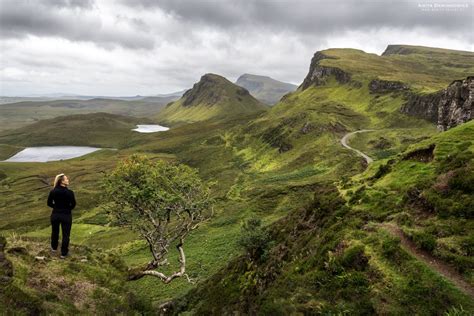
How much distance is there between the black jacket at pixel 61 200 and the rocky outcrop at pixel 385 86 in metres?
169

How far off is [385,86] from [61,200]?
181 metres

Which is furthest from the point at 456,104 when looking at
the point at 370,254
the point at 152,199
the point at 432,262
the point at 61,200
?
the point at 61,200

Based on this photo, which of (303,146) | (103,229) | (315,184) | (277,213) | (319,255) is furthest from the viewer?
(303,146)

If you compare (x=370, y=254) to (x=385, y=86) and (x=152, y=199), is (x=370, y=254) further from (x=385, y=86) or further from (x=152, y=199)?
(x=385, y=86)

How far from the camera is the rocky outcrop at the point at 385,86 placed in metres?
164

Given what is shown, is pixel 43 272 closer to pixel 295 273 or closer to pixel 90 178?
pixel 295 273

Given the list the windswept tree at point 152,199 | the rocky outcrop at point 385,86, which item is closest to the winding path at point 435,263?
the windswept tree at point 152,199

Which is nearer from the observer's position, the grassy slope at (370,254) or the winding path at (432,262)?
the winding path at (432,262)

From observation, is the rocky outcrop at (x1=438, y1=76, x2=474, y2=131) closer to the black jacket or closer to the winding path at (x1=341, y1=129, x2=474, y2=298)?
the winding path at (x1=341, y1=129, x2=474, y2=298)

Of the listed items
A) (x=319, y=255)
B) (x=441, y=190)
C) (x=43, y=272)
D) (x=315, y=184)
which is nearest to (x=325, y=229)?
(x=319, y=255)

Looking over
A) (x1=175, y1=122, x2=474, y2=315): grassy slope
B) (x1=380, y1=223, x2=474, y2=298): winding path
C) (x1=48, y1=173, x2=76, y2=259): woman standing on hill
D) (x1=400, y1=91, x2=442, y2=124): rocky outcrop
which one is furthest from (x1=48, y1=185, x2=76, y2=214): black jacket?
(x1=400, y1=91, x2=442, y2=124): rocky outcrop

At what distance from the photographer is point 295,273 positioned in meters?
20.8

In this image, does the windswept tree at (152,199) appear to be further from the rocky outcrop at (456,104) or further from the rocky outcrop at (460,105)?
the rocky outcrop at (456,104)

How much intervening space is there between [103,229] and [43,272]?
260 feet
